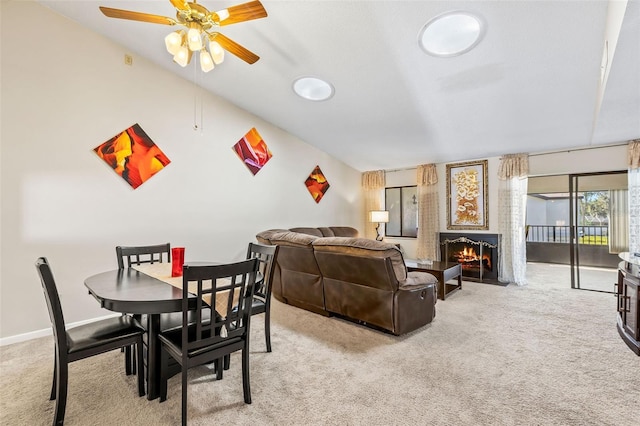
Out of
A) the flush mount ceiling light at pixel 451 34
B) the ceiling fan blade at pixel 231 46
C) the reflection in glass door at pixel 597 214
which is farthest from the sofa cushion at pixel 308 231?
the reflection in glass door at pixel 597 214

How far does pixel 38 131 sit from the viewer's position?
307cm

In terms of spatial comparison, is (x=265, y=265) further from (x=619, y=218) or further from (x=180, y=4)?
(x=619, y=218)

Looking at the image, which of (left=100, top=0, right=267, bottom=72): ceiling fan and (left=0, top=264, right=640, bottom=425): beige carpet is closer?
(left=0, top=264, right=640, bottom=425): beige carpet

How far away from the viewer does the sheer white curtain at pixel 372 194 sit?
23.3 ft

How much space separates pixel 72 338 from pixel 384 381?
80.7 inches

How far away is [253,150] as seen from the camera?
197 inches

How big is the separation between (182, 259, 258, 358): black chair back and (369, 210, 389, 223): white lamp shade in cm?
493

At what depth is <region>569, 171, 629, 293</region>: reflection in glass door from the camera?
15.3 ft

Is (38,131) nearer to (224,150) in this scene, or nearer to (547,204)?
(224,150)

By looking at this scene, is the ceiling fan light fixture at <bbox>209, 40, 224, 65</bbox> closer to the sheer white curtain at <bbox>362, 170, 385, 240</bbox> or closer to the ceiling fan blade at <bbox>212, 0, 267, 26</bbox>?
→ the ceiling fan blade at <bbox>212, 0, 267, 26</bbox>

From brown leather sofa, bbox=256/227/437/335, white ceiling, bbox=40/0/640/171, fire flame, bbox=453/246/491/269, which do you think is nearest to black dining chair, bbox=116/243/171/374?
brown leather sofa, bbox=256/227/437/335

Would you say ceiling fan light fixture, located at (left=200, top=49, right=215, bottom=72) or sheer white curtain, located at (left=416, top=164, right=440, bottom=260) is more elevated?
ceiling fan light fixture, located at (left=200, top=49, right=215, bottom=72)

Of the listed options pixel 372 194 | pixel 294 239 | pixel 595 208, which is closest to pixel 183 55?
pixel 294 239

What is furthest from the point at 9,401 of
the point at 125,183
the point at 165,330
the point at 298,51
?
the point at 298,51
